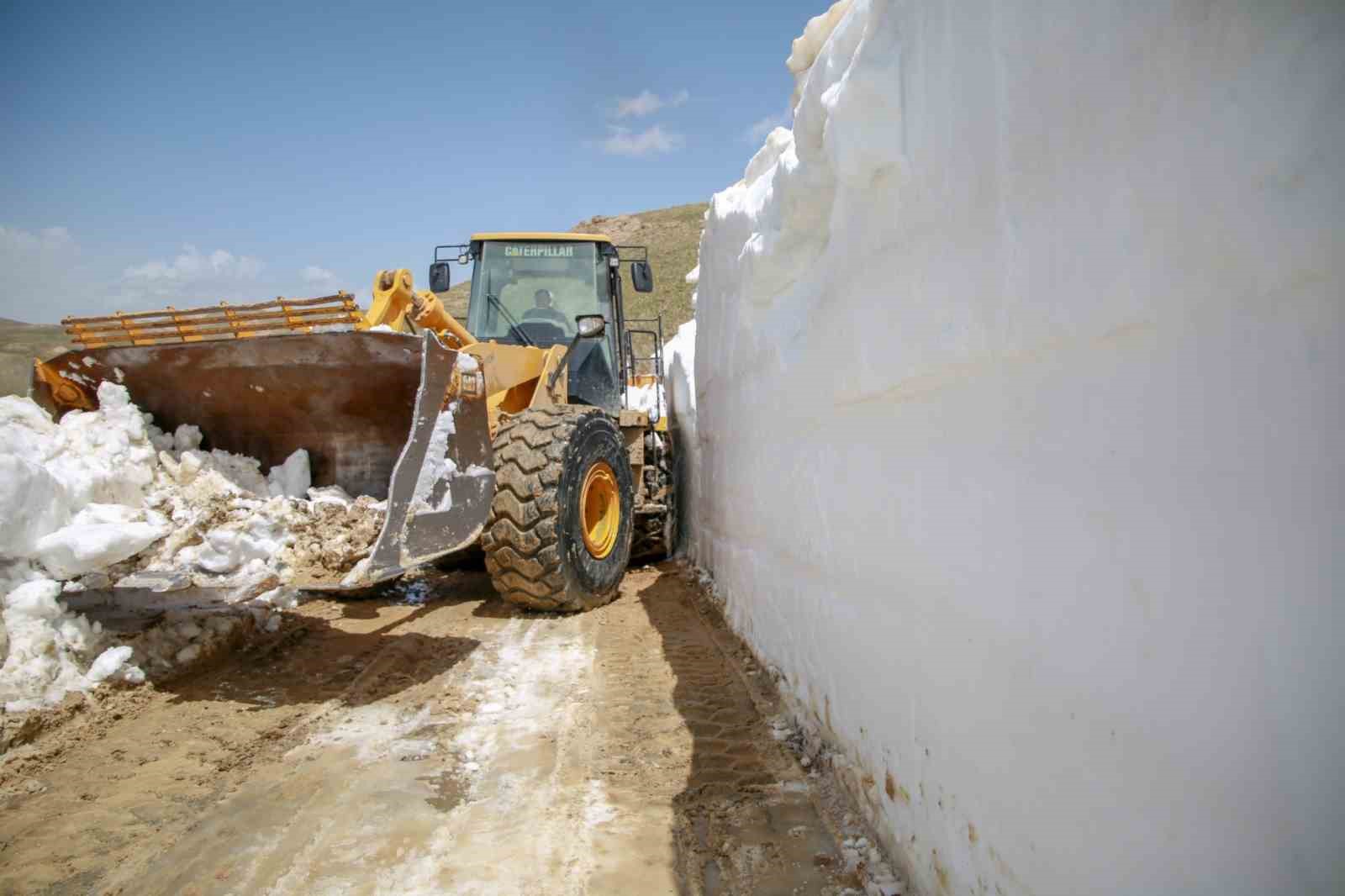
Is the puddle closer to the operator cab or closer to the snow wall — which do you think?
the snow wall

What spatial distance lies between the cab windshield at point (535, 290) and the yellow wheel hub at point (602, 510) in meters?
1.73

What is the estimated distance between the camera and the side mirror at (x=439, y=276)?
23.5ft

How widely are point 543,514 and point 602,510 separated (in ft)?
3.90

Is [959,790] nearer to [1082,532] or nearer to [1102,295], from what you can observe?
[1082,532]

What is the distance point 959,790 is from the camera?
1.69m

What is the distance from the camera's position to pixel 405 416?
17.8 ft

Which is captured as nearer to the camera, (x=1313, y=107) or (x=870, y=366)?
(x=1313, y=107)

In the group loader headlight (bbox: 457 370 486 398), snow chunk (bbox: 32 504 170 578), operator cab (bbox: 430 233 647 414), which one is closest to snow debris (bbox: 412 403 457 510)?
loader headlight (bbox: 457 370 486 398)

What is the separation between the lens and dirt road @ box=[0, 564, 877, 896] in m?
2.30

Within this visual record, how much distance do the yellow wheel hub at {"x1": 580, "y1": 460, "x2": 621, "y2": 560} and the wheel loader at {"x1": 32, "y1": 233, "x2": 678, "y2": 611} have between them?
0.01 m

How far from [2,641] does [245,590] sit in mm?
1432

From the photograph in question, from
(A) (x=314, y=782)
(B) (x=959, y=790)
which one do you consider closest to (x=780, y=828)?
(B) (x=959, y=790)

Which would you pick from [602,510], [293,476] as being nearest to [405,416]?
[293,476]

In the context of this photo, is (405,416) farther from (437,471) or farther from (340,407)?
(437,471)
